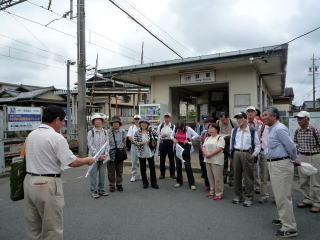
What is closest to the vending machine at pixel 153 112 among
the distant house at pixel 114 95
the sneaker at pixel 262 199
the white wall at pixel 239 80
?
A: the white wall at pixel 239 80

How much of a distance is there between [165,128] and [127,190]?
6.02 ft

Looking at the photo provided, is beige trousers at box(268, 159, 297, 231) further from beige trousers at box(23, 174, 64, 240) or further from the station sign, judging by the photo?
the station sign

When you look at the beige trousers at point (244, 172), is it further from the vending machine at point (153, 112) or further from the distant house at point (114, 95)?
the distant house at point (114, 95)

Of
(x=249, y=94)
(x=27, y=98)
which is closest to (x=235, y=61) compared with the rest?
(x=249, y=94)

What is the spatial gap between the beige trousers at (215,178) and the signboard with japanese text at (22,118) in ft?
21.3

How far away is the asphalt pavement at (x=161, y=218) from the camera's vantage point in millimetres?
3559

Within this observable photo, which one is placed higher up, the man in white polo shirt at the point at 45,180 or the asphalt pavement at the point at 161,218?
the man in white polo shirt at the point at 45,180

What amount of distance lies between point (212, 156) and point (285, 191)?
1.87m

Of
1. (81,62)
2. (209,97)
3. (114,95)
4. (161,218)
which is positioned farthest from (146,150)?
(114,95)

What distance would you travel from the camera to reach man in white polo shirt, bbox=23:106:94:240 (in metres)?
2.54

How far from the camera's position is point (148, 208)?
4.62 m

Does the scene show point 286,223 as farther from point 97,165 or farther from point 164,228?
point 97,165

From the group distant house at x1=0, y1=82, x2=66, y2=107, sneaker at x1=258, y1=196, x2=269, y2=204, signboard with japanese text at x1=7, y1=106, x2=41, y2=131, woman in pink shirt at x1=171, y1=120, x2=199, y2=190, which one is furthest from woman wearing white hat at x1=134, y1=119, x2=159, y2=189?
distant house at x1=0, y1=82, x2=66, y2=107

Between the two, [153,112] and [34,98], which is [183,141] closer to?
[153,112]
